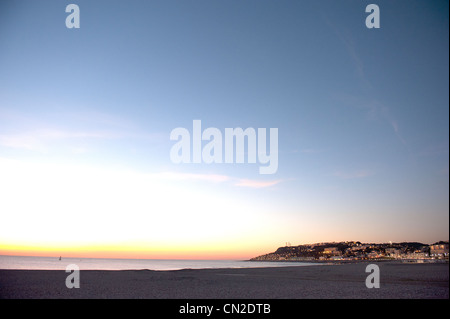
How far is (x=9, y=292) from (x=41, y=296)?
9.14ft
